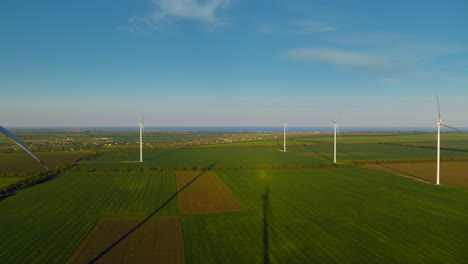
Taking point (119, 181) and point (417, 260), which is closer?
point (417, 260)

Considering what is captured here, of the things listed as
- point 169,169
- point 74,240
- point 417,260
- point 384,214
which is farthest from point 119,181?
point 417,260

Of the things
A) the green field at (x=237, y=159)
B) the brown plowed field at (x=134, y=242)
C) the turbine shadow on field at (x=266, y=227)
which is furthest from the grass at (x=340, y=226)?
the green field at (x=237, y=159)

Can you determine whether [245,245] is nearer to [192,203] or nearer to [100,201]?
[192,203]

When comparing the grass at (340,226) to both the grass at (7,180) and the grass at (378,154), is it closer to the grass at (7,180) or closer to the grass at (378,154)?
the grass at (7,180)

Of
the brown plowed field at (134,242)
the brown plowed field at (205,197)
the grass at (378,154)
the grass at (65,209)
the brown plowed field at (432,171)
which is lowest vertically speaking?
the brown plowed field at (205,197)

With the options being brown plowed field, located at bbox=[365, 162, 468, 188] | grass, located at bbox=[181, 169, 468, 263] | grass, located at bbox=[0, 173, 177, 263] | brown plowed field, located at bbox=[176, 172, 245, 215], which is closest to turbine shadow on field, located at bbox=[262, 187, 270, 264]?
grass, located at bbox=[181, 169, 468, 263]

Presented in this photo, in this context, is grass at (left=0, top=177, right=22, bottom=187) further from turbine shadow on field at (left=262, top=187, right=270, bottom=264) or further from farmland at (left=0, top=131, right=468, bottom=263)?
turbine shadow on field at (left=262, top=187, right=270, bottom=264)

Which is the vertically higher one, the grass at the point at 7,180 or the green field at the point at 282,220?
the grass at the point at 7,180
